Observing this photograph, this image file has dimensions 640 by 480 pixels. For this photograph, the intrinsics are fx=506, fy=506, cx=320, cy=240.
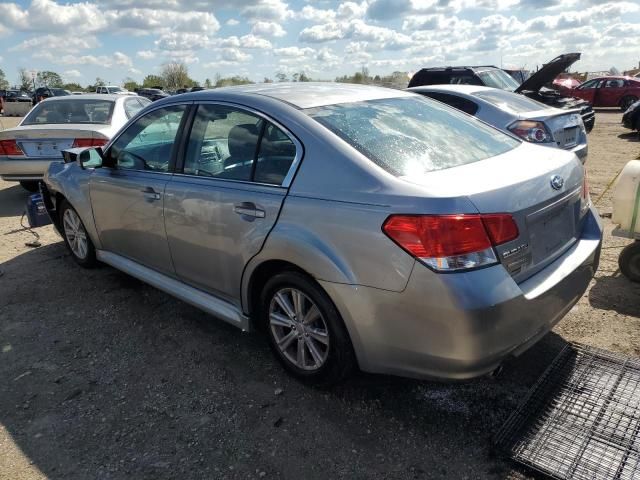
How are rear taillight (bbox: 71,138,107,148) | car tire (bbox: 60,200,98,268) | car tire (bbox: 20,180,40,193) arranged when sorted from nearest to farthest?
car tire (bbox: 60,200,98,268) < rear taillight (bbox: 71,138,107,148) < car tire (bbox: 20,180,40,193)

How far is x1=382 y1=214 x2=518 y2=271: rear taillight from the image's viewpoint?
216cm

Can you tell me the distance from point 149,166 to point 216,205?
0.97 metres

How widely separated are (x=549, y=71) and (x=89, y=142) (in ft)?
25.5

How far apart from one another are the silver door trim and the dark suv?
7877 mm

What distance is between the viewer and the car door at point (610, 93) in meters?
21.8

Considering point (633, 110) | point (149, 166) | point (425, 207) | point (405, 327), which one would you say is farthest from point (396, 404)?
point (633, 110)

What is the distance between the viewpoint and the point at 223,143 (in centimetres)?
326

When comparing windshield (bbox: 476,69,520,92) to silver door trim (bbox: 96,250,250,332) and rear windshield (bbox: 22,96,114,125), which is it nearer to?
rear windshield (bbox: 22,96,114,125)

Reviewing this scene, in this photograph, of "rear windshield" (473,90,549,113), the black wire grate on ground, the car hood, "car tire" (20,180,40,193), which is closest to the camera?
the black wire grate on ground

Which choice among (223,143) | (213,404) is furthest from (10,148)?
(213,404)

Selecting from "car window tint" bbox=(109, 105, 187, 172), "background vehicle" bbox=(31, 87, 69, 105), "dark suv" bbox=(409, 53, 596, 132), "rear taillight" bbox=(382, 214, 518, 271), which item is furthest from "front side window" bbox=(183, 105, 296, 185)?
"background vehicle" bbox=(31, 87, 69, 105)

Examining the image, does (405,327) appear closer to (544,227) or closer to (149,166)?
(544,227)

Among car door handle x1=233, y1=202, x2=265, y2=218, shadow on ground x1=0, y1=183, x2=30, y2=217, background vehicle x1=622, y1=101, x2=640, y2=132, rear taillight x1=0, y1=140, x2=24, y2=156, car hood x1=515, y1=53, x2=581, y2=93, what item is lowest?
background vehicle x1=622, y1=101, x2=640, y2=132

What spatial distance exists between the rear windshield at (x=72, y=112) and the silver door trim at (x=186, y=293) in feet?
A: 13.9
